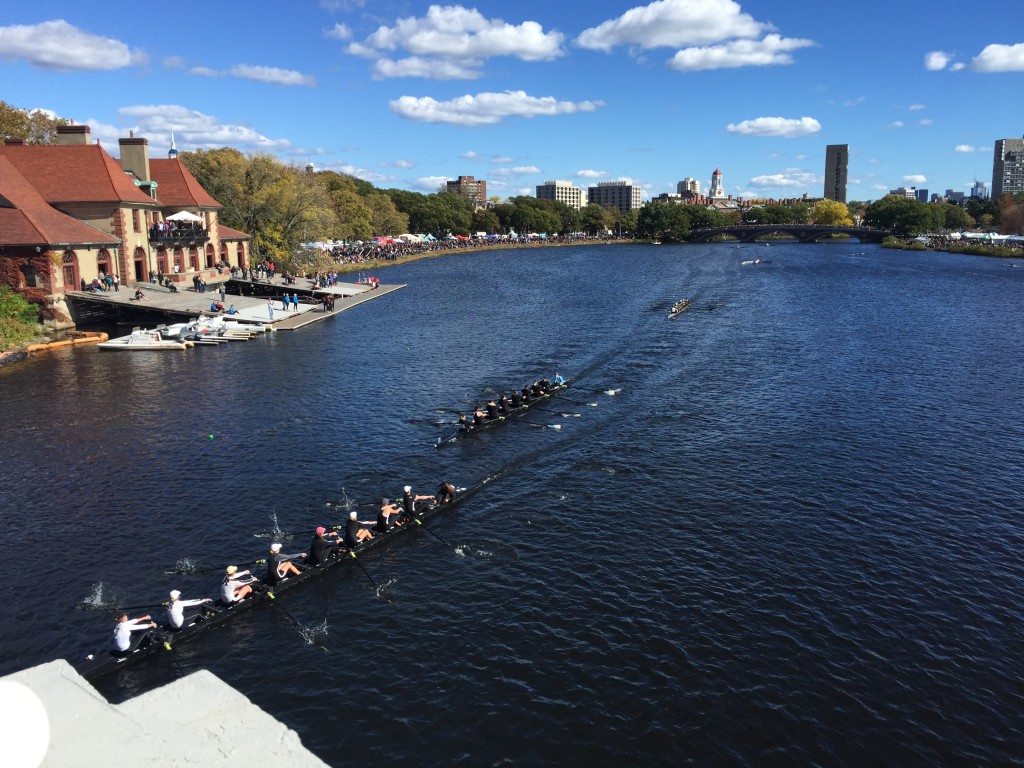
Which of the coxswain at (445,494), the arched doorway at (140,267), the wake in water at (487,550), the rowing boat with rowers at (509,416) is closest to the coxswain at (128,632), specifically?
the wake in water at (487,550)

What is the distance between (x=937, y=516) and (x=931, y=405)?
1882 cm

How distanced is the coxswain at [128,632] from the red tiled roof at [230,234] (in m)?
85.4

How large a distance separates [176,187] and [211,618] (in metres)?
82.7

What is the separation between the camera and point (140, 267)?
79.2 meters

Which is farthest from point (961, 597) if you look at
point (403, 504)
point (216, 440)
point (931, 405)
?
point (216, 440)

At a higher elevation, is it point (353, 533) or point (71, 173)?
point (71, 173)

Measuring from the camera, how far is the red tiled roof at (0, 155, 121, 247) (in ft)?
205

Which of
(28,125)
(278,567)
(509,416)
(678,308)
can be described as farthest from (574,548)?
(28,125)

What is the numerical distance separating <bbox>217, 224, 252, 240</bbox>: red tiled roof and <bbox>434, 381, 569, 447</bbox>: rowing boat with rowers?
219ft

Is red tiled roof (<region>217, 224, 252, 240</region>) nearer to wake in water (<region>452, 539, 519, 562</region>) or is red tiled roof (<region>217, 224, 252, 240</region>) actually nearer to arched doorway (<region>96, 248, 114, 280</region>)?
arched doorway (<region>96, 248, 114, 280</region>)

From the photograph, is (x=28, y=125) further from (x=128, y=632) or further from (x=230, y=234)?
(x=128, y=632)

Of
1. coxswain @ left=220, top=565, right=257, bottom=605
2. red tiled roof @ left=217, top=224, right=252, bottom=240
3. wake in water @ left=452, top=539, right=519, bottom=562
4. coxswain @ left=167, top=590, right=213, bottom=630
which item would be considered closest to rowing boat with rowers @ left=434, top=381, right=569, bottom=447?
wake in water @ left=452, top=539, right=519, bottom=562

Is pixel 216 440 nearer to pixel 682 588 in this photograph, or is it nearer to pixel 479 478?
pixel 479 478

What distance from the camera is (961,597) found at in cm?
2442
